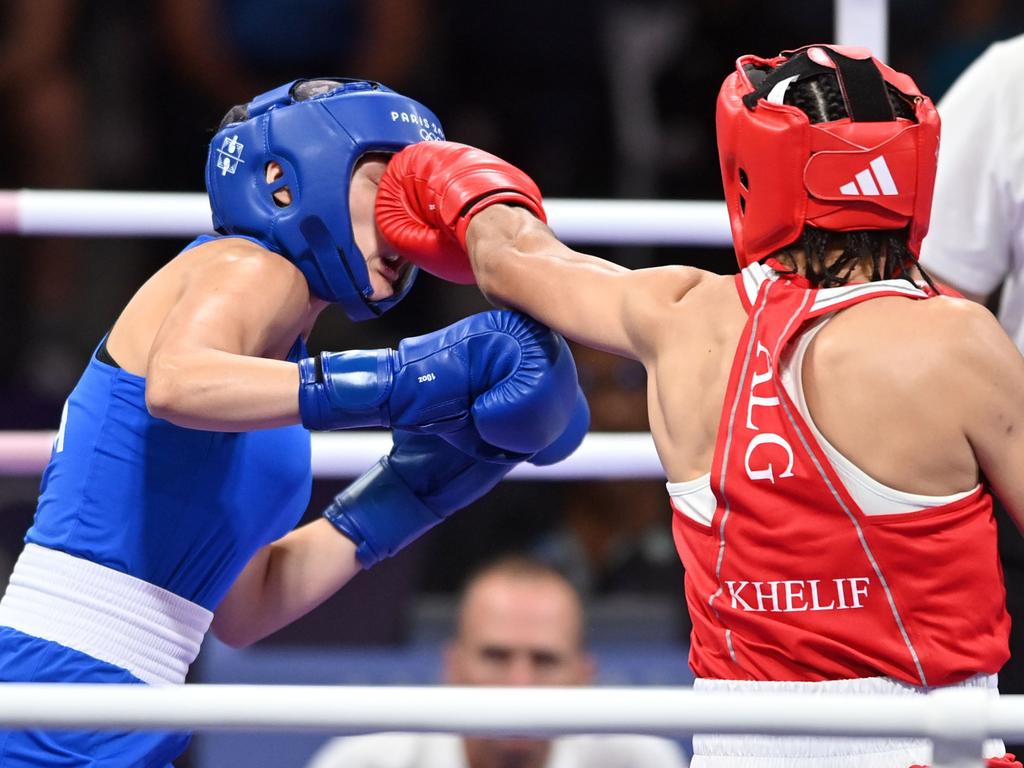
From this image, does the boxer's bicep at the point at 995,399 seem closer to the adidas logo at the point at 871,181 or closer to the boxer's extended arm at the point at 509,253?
the adidas logo at the point at 871,181

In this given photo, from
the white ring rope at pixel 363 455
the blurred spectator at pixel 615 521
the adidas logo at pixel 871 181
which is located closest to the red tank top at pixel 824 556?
the adidas logo at pixel 871 181

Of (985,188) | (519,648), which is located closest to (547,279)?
(985,188)

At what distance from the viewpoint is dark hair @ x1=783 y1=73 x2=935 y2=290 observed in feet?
5.19

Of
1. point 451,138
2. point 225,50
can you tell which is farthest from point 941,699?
point 225,50

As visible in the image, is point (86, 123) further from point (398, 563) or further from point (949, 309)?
point (949, 309)

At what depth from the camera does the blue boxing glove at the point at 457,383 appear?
5.54 feet

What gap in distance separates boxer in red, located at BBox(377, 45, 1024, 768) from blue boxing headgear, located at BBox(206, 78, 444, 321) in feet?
1.43

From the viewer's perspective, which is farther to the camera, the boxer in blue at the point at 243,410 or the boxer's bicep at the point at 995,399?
the boxer in blue at the point at 243,410

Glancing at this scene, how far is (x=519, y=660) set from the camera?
2.96m

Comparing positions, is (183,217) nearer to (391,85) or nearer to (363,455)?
(363,455)

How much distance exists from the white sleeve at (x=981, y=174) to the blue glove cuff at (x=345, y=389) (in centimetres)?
103

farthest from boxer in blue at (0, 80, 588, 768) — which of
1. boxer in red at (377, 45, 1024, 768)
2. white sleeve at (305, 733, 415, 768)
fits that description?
white sleeve at (305, 733, 415, 768)

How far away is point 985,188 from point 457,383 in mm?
1002

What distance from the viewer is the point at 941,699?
1.20 m
